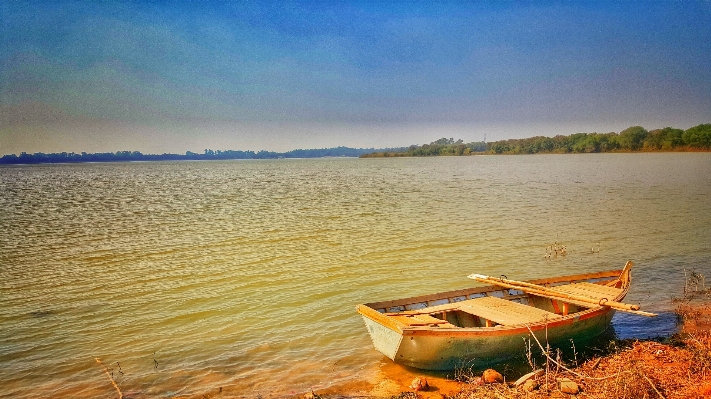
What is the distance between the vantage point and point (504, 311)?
33.1ft

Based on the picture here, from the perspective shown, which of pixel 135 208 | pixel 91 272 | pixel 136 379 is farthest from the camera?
pixel 135 208

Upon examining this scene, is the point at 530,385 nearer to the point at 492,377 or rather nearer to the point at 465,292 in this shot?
the point at 492,377

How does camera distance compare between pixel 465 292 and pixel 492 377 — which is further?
pixel 465 292

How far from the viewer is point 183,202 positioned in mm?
40938

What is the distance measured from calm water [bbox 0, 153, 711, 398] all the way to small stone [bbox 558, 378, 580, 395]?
3.56 metres

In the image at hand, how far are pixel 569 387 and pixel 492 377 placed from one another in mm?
1345

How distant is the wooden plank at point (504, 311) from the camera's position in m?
9.44

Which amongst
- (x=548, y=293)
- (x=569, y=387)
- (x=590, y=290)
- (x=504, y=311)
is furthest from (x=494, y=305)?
(x=569, y=387)

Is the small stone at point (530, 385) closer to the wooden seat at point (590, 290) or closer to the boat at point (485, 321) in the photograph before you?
the boat at point (485, 321)

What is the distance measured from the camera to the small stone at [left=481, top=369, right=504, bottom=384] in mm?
8218

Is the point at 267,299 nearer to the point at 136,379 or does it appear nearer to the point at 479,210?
the point at 136,379

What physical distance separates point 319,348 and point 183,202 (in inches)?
1321

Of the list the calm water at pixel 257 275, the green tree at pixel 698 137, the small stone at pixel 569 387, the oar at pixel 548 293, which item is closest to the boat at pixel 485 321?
the oar at pixel 548 293

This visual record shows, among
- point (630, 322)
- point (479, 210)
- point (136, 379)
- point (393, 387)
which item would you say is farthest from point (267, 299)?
point (479, 210)
